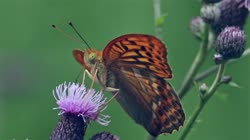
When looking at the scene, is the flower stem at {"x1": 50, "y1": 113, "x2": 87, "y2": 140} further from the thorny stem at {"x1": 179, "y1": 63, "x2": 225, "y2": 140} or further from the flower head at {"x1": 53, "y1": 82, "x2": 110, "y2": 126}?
the thorny stem at {"x1": 179, "y1": 63, "x2": 225, "y2": 140}

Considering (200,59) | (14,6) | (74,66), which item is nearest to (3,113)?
(74,66)

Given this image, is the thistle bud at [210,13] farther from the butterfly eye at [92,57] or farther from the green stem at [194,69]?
the butterfly eye at [92,57]

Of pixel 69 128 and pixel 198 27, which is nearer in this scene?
pixel 69 128

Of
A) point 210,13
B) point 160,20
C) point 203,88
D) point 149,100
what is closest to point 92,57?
point 149,100

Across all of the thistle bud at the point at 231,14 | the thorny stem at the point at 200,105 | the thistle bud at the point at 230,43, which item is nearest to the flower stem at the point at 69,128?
the thorny stem at the point at 200,105

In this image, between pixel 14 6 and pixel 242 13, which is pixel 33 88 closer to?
pixel 14 6

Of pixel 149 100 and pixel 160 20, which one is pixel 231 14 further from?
pixel 149 100
